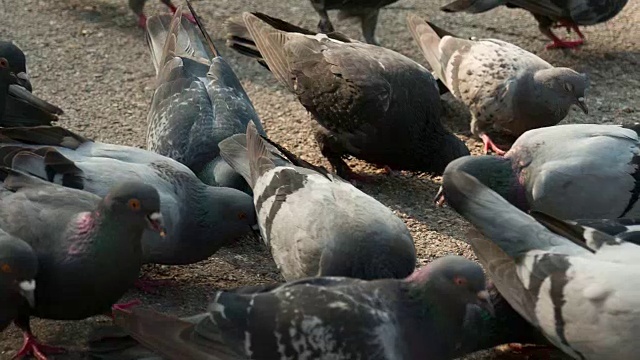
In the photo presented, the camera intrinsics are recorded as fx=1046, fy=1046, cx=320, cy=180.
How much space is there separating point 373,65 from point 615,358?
266 cm

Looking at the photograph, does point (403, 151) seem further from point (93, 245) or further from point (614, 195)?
point (93, 245)

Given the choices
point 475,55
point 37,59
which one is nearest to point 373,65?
point 475,55

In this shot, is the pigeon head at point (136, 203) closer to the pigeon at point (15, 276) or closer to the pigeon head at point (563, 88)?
the pigeon at point (15, 276)

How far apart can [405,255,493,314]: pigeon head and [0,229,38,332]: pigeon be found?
1.61m

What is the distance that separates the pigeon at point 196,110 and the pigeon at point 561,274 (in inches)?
63.8

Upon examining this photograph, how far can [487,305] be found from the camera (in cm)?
433

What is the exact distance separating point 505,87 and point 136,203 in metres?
3.13

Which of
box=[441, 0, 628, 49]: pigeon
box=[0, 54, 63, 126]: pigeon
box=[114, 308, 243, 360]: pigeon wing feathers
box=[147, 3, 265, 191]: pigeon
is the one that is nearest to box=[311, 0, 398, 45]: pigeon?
box=[441, 0, 628, 49]: pigeon

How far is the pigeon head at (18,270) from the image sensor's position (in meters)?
4.31

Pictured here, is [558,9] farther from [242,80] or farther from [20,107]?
[20,107]

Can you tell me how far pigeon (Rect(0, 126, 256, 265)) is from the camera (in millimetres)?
5152

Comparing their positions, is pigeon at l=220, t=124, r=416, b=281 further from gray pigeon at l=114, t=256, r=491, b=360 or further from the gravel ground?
the gravel ground

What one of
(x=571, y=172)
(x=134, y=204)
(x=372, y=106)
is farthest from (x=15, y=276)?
(x=571, y=172)

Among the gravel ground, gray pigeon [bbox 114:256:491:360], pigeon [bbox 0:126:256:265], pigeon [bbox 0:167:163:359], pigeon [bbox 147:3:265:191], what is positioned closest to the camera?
gray pigeon [bbox 114:256:491:360]
